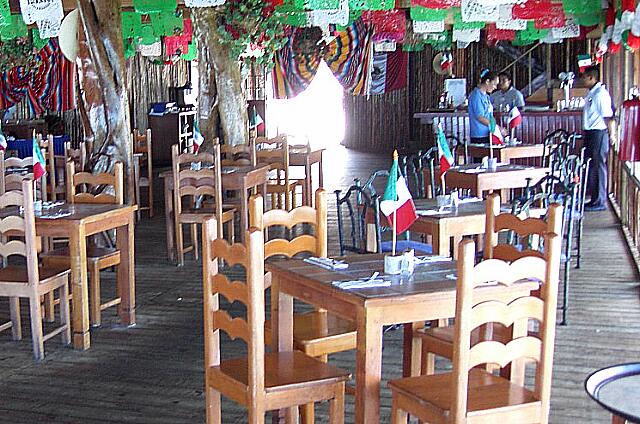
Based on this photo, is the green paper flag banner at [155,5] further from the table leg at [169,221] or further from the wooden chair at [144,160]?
the table leg at [169,221]

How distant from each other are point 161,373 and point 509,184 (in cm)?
388

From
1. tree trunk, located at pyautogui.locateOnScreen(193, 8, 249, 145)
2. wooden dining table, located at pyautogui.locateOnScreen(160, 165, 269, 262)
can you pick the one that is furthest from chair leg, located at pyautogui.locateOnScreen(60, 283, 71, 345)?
tree trunk, located at pyautogui.locateOnScreen(193, 8, 249, 145)

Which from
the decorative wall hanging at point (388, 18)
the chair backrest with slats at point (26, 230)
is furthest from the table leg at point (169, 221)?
the decorative wall hanging at point (388, 18)

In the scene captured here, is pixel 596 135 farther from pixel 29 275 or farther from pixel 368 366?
pixel 368 366

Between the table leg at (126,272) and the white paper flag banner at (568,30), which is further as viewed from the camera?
the white paper flag banner at (568,30)

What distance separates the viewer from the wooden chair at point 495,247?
396 cm

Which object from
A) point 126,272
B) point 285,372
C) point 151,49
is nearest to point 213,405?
point 285,372

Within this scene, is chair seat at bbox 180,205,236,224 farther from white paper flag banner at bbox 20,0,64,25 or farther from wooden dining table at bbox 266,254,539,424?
wooden dining table at bbox 266,254,539,424

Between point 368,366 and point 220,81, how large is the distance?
26.2 ft

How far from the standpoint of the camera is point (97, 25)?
8.43 meters

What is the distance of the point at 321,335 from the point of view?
4188 mm

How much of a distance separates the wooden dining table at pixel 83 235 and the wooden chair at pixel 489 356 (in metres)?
2.83

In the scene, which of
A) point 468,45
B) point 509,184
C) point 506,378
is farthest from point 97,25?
point 468,45

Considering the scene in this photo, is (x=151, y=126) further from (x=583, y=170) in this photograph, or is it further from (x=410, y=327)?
(x=410, y=327)
